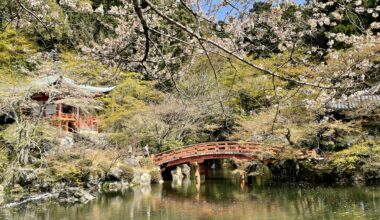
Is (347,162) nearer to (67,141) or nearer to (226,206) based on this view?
(226,206)

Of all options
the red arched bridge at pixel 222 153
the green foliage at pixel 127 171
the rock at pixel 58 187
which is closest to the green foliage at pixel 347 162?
the red arched bridge at pixel 222 153

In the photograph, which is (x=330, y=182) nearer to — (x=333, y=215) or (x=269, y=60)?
(x=333, y=215)

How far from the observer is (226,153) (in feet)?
63.7

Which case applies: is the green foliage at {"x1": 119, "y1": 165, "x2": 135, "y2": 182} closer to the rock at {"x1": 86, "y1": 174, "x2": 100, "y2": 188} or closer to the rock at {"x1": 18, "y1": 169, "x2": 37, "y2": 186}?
the rock at {"x1": 86, "y1": 174, "x2": 100, "y2": 188}

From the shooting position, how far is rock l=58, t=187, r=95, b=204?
14.1 metres

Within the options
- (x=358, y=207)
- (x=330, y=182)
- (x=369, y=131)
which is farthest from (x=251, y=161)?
(x=358, y=207)

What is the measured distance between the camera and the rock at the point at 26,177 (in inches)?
600

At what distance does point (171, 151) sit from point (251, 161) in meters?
4.21

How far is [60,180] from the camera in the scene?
1606 cm

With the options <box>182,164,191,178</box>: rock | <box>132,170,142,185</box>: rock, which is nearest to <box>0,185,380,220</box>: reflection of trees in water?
<box>132,170,142,185</box>: rock

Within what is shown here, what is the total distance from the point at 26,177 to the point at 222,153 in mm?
8295

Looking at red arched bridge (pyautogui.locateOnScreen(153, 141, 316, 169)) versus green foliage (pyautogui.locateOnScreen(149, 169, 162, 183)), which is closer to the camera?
red arched bridge (pyautogui.locateOnScreen(153, 141, 316, 169))

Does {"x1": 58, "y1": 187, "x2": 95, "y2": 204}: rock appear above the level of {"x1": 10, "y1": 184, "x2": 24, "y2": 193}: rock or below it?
below

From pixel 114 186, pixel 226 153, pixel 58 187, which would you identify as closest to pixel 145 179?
pixel 114 186
